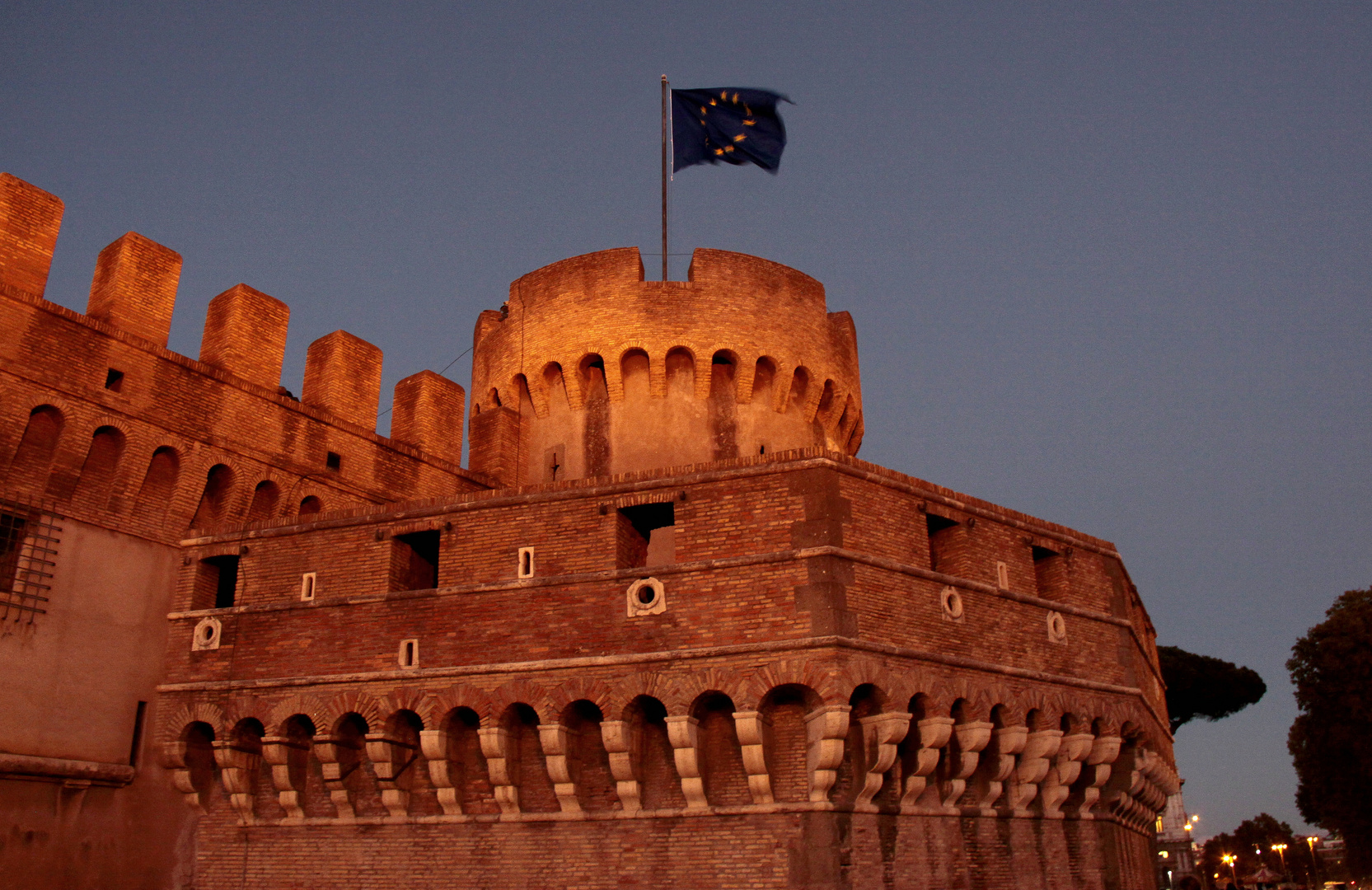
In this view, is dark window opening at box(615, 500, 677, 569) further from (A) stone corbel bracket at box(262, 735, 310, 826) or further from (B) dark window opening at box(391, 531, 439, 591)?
(A) stone corbel bracket at box(262, 735, 310, 826)

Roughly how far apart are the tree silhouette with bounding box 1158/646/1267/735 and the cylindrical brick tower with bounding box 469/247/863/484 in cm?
2782

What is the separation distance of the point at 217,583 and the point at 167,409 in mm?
2734

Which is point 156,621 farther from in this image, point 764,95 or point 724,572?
point 764,95

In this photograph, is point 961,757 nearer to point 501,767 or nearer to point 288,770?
point 501,767

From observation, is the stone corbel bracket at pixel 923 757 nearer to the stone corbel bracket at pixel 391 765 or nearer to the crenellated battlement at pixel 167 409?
the stone corbel bracket at pixel 391 765

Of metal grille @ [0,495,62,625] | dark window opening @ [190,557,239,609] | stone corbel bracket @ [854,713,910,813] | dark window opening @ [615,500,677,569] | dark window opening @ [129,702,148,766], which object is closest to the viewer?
stone corbel bracket @ [854,713,910,813]

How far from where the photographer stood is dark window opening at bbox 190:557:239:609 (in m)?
17.2

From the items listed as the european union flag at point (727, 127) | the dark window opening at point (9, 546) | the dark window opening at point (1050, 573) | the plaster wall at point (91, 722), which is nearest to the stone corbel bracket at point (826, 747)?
the dark window opening at point (1050, 573)

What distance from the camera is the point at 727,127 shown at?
23.4 metres

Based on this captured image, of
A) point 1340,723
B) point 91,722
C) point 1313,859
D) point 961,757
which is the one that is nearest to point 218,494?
point 91,722

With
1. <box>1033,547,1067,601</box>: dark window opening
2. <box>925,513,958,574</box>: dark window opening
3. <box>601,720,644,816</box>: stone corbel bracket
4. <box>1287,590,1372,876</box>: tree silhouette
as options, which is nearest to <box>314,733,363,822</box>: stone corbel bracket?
<box>601,720,644,816</box>: stone corbel bracket

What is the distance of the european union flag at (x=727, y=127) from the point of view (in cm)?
2327

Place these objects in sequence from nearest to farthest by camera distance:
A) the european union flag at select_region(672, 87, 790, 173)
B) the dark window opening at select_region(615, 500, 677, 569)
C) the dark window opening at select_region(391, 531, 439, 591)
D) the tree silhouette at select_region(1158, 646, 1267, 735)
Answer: the dark window opening at select_region(615, 500, 677, 569)
the dark window opening at select_region(391, 531, 439, 591)
the european union flag at select_region(672, 87, 790, 173)
the tree silhouette at select_region(1158, 646, 1267, 735)

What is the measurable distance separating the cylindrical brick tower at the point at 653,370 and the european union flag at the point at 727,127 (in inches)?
127
